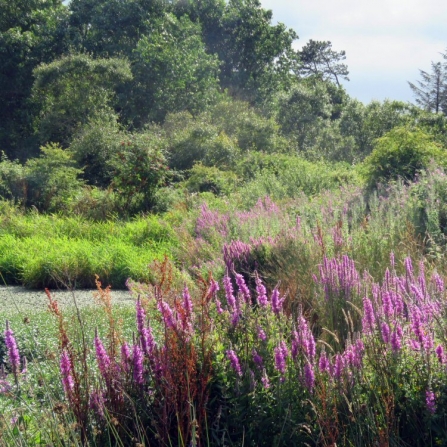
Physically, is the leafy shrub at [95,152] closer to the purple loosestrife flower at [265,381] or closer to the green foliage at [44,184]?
the green foliage at [44,184]

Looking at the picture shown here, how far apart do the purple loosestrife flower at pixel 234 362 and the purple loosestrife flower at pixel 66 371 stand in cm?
75

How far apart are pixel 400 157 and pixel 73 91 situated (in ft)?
55.5

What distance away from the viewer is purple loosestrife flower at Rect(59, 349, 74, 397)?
3018mm

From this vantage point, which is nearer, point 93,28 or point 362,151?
point 362,151

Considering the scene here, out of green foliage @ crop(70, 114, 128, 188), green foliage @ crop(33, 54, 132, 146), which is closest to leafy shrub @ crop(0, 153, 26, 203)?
green foliage @ crop(70, 114, 128, 188)

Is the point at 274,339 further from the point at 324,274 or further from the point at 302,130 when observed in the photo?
the point at 302,130

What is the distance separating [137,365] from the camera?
3219mm

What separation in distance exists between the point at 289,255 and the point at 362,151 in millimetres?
24348

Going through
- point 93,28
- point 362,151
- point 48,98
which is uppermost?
point 93,28

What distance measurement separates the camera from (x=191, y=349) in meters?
3.02

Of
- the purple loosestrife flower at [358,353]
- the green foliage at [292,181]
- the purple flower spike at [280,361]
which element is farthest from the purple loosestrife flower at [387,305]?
the green foliage at [292,181]

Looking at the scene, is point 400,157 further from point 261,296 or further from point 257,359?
point 257,359

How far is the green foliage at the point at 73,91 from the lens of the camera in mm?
26219

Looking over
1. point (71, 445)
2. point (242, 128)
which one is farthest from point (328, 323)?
point (242, 128)
